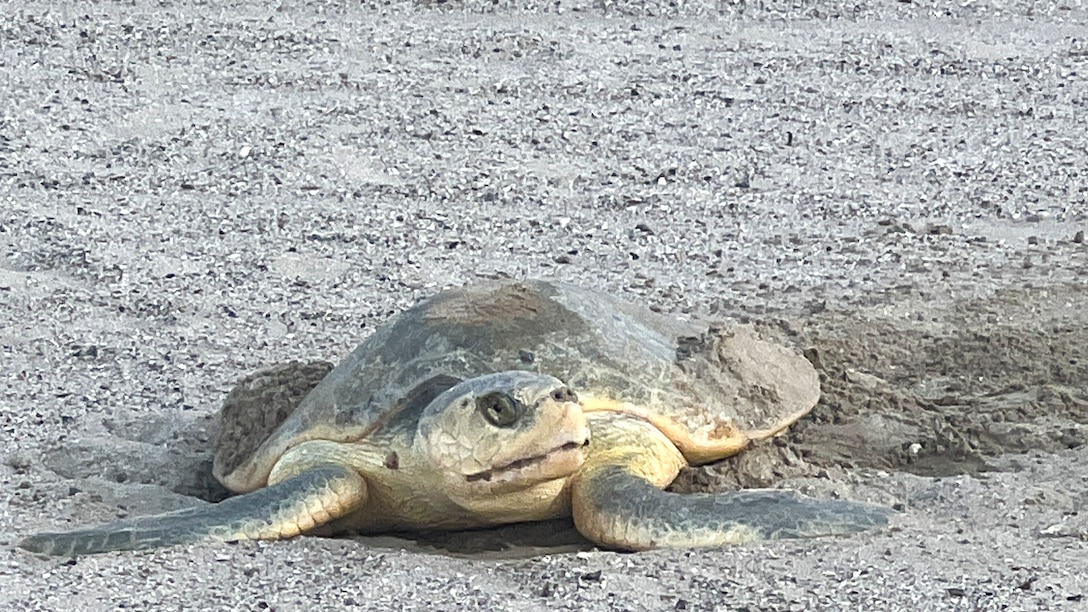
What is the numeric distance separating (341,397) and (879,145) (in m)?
2.90

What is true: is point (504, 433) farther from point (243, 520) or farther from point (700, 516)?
point (243, 520)

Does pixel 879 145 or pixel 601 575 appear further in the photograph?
pixel 879 145

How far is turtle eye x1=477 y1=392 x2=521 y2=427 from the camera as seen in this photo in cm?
290

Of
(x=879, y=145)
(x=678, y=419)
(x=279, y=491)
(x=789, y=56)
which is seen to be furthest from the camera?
(x=789, y=56)

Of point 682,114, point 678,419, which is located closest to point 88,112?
point 682,114

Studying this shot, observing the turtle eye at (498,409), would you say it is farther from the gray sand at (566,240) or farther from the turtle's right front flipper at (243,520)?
the turtle's right front flipper at (243,520)

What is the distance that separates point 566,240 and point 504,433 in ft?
6.96

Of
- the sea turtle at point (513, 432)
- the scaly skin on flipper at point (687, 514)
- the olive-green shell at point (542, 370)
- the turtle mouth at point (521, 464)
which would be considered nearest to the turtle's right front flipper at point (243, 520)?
the sea turtle at point (513, 432)

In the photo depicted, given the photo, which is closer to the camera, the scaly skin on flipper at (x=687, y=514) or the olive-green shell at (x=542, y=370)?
the scaly skin on flipper at (x=687, y=514)

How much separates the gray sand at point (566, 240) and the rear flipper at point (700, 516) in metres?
0.05

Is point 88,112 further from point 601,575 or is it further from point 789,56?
point 601,575

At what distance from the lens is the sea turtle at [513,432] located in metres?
2.94

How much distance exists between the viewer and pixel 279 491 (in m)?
3.12

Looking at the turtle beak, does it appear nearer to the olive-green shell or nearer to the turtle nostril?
the turtle nostril
